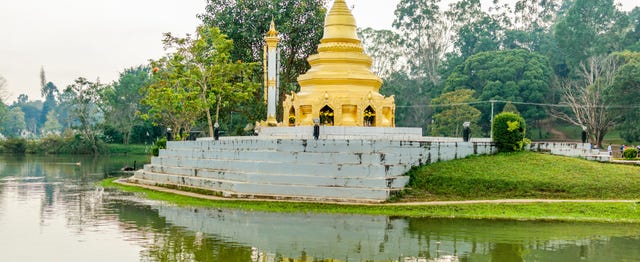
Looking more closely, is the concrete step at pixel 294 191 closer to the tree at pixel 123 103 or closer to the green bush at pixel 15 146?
the tree at pixel 123 103

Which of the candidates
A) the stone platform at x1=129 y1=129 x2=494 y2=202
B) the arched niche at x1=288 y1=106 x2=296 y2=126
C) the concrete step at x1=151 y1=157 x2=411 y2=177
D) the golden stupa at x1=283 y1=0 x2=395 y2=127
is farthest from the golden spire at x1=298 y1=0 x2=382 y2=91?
the concrete step at x1=151 y1=157 x2=411 y2=177

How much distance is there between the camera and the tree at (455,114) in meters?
55.6

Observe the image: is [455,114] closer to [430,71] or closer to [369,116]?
[430,71]

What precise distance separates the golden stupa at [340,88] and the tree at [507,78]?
3025cm

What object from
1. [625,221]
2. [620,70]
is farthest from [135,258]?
[620,70]

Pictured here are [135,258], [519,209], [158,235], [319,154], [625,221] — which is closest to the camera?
[135,258]

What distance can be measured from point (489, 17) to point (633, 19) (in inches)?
640

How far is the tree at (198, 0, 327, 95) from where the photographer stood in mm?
42125

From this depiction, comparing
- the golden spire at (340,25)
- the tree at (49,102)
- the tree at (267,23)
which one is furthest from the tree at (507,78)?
the tree at (49,102)

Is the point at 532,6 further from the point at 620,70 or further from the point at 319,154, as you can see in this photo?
the point at 319,154

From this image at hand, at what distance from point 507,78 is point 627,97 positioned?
1112cm

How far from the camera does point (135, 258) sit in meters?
12.8

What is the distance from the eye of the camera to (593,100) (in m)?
52.6

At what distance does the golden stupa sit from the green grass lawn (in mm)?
6231
